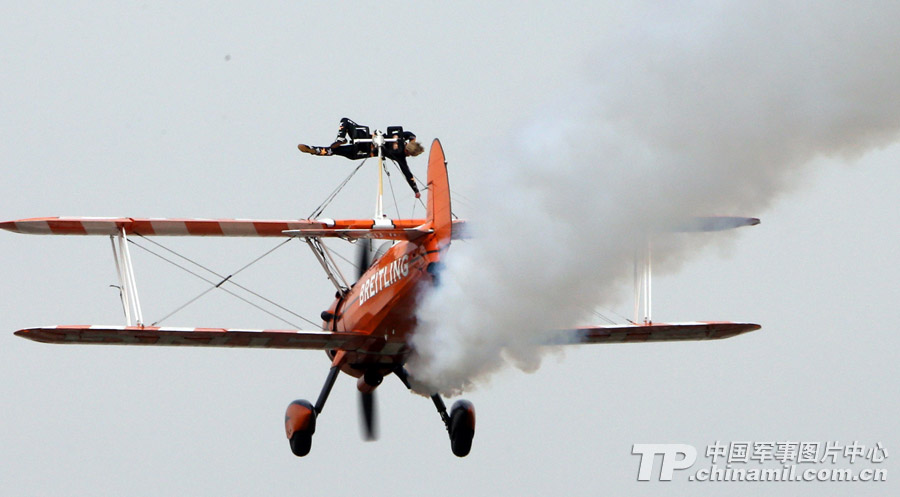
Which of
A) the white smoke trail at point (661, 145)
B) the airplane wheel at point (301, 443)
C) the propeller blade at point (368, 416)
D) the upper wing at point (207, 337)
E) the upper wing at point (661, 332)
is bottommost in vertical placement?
the airplane wheel at point (301, 443)

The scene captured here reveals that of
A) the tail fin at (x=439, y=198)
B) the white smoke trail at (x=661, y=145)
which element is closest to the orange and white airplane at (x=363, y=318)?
the tail fin at (x=439, y=198)

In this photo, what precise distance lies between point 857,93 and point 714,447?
8.43 metres

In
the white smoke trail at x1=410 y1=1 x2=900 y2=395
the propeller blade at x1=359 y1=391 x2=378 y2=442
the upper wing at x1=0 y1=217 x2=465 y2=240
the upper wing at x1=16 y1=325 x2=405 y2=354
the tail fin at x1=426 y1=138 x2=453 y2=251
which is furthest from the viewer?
the propeller blade at x1=359 y1=391 x2=378 y2=442

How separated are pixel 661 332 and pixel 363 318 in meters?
3.95

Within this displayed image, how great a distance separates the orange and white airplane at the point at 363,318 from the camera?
17609 millimetres

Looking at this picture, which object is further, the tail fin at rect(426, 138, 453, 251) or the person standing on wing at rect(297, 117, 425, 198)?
the person standing on wing at rect(297, 117, 425, 198)

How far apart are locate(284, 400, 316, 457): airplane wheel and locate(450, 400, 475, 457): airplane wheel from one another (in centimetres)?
185

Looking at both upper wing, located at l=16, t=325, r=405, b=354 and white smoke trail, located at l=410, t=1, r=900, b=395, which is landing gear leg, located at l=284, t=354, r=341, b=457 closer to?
upper wing, located at l=16, t=325, r=405, b=354

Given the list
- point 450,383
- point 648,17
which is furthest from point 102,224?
point 648,17

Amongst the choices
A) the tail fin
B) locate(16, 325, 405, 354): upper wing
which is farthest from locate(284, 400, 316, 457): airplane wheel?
the tail fin

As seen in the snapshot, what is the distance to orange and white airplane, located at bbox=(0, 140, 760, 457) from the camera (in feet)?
57.8

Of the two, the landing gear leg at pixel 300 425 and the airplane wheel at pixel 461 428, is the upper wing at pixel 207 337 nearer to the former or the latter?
the landing gear leg at pixel 300 425

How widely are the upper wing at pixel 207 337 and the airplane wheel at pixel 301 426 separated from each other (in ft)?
3.39

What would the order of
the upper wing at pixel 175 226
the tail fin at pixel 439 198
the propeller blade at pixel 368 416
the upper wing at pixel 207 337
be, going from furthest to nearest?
the propeller blade at pixel 368 416, the upper wing at pixel 175 226, the upper wing at pixel 207 337, the tail fin at pixel 439 198
